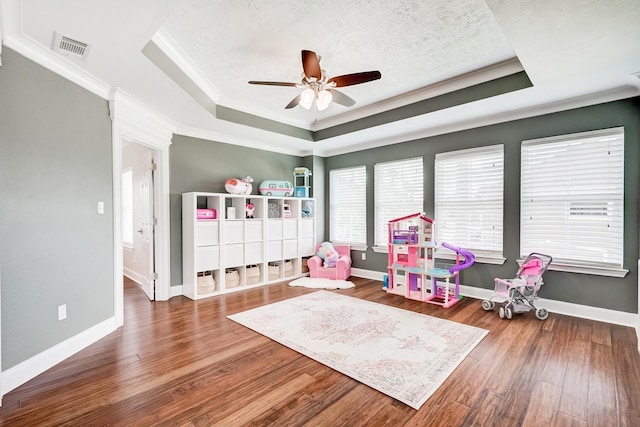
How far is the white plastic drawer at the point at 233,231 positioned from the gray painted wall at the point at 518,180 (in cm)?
295

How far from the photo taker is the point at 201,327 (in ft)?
10.5

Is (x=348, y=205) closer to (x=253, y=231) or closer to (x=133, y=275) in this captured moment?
(x=253, y=231)

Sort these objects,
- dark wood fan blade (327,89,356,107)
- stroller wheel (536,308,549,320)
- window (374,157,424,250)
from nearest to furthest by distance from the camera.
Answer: dark wood fan blade (327,89,356,107)
stroller wheel (536,308,549,320)
window (374,157,424,250)

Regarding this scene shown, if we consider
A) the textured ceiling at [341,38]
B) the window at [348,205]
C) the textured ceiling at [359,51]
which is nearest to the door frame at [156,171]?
the textured ceiling at [359,51]

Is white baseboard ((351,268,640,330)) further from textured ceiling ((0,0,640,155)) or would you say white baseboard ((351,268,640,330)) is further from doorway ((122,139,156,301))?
doorway ((122,139,156,301))

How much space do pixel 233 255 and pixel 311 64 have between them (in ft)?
10.5

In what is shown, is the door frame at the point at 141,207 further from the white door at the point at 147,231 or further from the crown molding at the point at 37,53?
the crown molding at the point at 37,53

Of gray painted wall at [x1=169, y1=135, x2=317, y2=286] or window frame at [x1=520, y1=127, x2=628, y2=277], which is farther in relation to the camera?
gray painted wall at [x1=169, y1=135, x2=317, y2=286]

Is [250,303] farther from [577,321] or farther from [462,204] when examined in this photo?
[577,321]

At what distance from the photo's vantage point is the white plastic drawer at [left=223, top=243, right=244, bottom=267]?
458 centimetres

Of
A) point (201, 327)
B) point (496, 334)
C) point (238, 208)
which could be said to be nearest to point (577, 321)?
A: point (496, 334)

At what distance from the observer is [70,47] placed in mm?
2279

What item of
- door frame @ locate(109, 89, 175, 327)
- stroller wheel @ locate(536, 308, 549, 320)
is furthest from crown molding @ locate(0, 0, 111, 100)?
stroller wheel @ locate(536, 308, 549, 320)

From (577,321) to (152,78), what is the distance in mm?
5193
